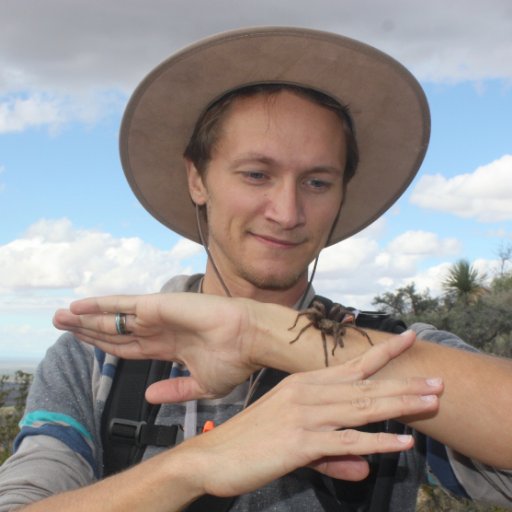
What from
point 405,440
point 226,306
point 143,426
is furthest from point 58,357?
point 405,440

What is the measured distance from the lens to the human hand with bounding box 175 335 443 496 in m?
2.54

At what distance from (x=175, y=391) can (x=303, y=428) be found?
0.80 metres

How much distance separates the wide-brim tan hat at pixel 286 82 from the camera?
3.92 meters

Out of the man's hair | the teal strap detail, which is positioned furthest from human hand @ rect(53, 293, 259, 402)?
the man's hair

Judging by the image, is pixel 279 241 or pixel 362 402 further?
pixel 279 241

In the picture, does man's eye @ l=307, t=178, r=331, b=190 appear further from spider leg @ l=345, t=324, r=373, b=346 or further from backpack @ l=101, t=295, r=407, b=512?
spider leg @ l=345, t=324, r=373, b=346

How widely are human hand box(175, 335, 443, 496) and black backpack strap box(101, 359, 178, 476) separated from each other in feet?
2.48

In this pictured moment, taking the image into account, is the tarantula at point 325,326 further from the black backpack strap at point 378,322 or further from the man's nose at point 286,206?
the man's nose at point 286,206

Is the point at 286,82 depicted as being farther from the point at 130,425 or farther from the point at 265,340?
the point at 130,425

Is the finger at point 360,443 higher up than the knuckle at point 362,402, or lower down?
lower down

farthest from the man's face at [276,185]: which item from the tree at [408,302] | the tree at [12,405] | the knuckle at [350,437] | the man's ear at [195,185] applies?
the tree at [408,302]

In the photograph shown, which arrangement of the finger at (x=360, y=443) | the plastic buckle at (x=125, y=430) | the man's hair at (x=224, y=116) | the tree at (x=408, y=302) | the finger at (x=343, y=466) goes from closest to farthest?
1. the finger at (x=360, y=443)
2. the finger at (x=343, y=466)
3. the plastic buckle at (x=125, y=430)
4. the man's hair at (x=224, y=116)
5. the tree at (x=408, y=302)

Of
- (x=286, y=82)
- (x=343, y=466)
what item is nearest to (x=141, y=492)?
(x=343, y=466)

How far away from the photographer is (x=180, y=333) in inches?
123
